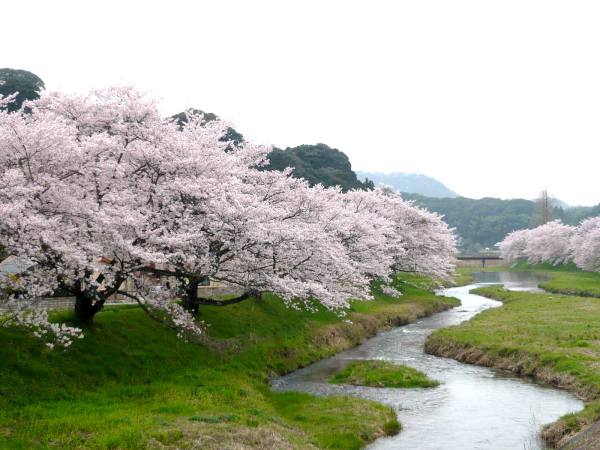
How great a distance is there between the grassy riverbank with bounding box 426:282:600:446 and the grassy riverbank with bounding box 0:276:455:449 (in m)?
8.27

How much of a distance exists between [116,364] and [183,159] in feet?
30.5

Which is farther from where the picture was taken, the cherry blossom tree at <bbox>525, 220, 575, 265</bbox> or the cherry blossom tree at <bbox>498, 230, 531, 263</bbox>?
the cherry blossom tree at <bbox>498, 230, 531, 263</bbox>

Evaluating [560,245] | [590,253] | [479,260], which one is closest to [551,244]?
[560,245]

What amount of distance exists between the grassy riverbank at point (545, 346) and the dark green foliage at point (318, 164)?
8688 centimetres

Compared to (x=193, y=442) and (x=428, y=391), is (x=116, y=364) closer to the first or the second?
(x=193, y=442)

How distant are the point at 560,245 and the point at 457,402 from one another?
112 m

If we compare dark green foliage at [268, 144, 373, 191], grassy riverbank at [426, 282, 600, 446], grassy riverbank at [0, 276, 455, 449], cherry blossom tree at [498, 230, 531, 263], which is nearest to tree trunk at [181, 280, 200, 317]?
grassy riverbank at [0, 276, 455, 449]

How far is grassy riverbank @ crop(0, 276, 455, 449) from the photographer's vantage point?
15.8 metres

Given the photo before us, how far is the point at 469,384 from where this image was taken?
26922mm

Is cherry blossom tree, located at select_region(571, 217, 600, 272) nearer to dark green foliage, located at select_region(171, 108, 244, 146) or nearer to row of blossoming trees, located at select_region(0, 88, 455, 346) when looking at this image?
dark green foliage, located at select_region(171, 108, 244, 146)

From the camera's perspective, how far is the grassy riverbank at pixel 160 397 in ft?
52.0

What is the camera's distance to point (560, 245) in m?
124

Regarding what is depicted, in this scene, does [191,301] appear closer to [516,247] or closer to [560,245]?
[560,245]

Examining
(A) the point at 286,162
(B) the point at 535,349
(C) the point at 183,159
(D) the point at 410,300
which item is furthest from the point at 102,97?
(A) the point at 286,162
